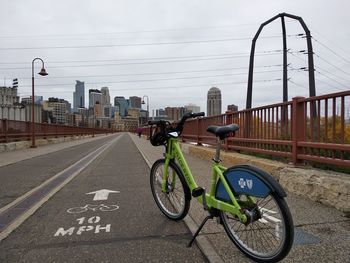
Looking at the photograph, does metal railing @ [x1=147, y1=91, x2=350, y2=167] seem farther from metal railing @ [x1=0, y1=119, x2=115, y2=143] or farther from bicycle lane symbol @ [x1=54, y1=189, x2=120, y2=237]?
metal railing @ [x1=0, y1=119, x2=115, y2=143]

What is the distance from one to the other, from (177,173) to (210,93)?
29.8 metres

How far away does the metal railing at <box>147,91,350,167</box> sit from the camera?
21.4 feet

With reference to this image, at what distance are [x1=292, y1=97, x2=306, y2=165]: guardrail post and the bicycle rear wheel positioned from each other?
377 cm

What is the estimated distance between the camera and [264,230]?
409cm

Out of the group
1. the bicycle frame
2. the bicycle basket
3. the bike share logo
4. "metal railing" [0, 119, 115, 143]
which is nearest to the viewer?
the bike share logo

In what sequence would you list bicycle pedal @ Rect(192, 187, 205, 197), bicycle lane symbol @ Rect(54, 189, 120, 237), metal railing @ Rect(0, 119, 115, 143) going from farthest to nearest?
metal railing @ Rect(0, 119, 115, 143), bicycle lane symbol @ Rect(54, 189, 120, 237), bicycle pedal @ Rect(192, 187, 205, 197)

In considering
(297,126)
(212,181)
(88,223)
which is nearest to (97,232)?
(88,223)

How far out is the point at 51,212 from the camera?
6496mm

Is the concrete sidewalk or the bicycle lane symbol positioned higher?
the concrete sidewalk

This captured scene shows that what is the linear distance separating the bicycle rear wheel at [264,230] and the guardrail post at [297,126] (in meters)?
3.77

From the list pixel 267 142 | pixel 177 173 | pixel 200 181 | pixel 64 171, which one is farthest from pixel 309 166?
pixel 64 171

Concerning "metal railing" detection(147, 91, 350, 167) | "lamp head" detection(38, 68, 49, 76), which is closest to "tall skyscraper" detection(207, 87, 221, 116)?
"lamp head" detection(38, 68, 49, 76)

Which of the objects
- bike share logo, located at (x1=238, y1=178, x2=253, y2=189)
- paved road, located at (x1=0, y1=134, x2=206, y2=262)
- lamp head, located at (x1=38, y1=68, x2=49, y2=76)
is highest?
lamp head, located at (x1=38, y1=68, x2=49, y2=76)

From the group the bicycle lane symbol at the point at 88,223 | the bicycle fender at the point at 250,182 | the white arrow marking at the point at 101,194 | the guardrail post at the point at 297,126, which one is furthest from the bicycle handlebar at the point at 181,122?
the guardrail post at the point at 297,126
